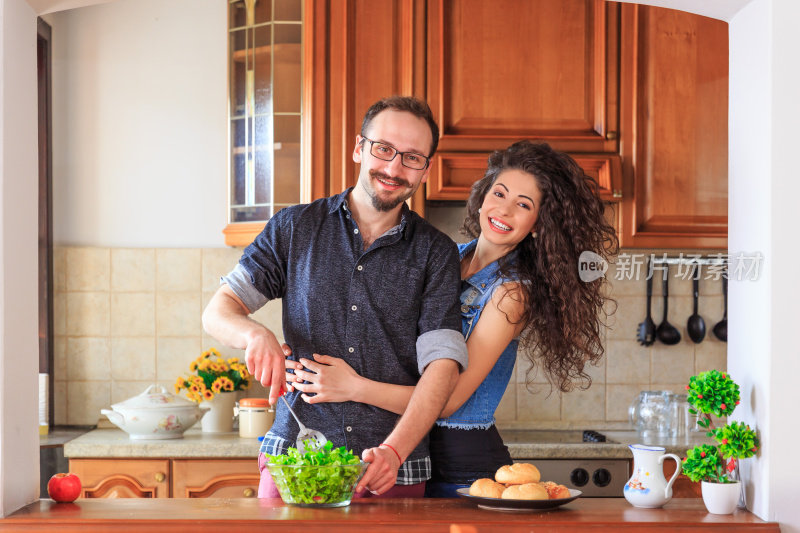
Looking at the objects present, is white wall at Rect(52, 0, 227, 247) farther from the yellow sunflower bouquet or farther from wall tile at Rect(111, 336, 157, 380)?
the yellow sunflower bouquet

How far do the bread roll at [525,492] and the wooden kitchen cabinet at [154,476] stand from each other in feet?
5.29

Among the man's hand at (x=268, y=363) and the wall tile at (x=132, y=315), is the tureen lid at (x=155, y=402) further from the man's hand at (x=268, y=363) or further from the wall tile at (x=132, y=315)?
the man's hand at (x=268, y=363)

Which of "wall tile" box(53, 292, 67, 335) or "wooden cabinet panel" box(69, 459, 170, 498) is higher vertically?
"wall tile" box(53, 292, 67, 335)

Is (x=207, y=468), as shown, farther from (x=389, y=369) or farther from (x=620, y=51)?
(x=620, y=51)

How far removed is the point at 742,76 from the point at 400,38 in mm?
1675

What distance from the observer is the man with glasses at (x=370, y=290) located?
5.53 feet

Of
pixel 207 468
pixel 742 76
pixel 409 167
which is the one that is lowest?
pixel 207 468

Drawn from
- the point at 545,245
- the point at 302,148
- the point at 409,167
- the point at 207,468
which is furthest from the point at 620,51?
the point at 207,468

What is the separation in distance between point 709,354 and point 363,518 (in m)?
2.46

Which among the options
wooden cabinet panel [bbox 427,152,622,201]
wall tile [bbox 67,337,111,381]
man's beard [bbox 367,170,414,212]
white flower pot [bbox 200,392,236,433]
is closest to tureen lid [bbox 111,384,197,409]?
white flower pot [bbox 200,392,236,433]

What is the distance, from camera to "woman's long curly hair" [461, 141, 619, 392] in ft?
6.19

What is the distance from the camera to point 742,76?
1556mm

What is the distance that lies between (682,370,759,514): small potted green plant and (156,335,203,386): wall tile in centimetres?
231
